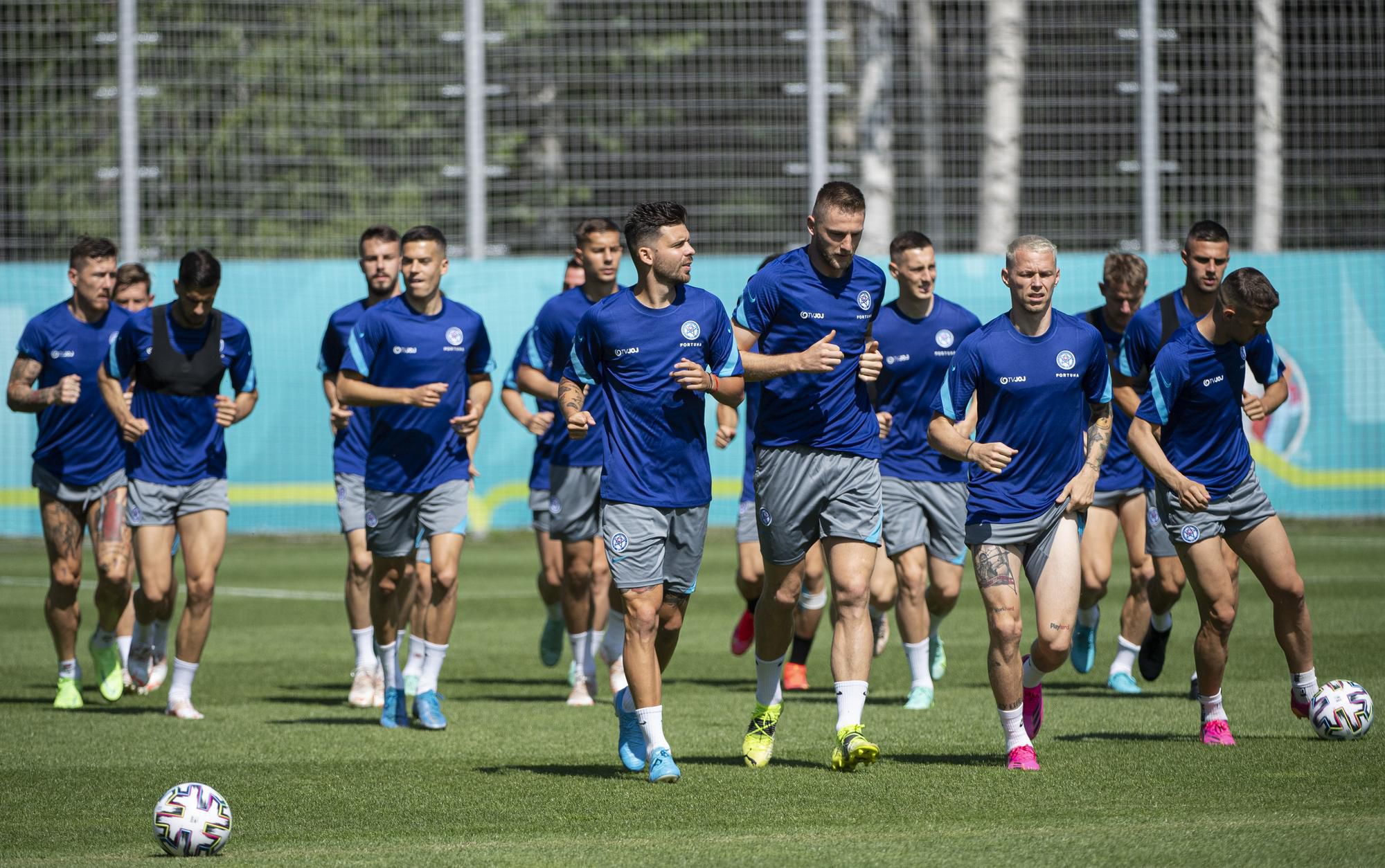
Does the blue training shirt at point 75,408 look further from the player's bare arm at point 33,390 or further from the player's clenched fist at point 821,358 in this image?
the player's clenched fist at point 821,358

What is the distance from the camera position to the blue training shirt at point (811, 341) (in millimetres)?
8492

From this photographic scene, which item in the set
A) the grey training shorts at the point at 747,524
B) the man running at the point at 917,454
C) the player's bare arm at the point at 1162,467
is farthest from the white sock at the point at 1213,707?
the grey training shorts at the point at 747,524

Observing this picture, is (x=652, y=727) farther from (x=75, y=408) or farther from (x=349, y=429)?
(x=75, y=408)

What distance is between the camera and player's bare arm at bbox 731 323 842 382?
7922mm

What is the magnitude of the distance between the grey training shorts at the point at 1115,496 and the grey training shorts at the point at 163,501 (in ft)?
18.4

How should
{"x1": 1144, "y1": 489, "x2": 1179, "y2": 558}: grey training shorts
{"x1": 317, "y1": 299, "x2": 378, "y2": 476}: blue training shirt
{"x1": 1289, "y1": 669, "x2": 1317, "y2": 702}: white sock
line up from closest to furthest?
{"x1": 1289, "y1": 669, "x2": 1317, "y2": 702}: white sock → {"x1": 1144, "y1": 489, "x2": 1179, "y2": 558}: grey training shorts → {"x1": 317, "y1": 299, "x2": 378, "y2": 476}: blue training shirt

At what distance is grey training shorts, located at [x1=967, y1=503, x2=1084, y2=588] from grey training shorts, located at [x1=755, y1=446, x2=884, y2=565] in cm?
52

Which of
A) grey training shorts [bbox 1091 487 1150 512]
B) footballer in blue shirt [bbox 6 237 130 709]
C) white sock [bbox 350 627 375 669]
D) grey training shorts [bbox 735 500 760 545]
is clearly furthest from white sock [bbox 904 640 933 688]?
footballer in blue shirt [bbox 6 237 130 709]

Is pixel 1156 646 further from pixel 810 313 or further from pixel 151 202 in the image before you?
pixel 151 202

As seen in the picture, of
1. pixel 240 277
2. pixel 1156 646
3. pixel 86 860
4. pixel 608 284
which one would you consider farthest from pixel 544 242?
pixel 86 860

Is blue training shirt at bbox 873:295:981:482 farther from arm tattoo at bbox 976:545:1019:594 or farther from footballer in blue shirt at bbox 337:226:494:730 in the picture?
arm tattoo at bbox 976:545:1019:594

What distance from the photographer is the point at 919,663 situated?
10789 mm

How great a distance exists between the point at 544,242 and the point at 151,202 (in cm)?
520

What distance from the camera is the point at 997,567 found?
320 inches
